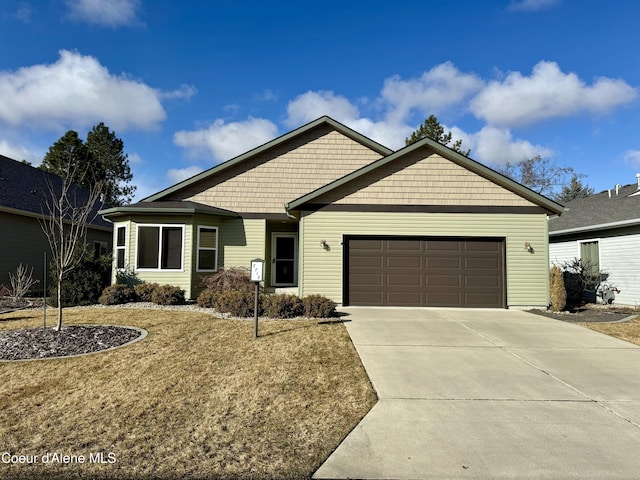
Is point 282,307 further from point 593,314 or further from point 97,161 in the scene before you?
point 97,161

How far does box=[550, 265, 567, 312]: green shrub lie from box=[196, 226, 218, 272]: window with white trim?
36.9 feet

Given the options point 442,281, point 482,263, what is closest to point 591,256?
point 482,263

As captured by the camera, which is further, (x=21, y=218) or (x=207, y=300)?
(x=21, y=218)

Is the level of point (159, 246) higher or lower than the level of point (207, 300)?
higher

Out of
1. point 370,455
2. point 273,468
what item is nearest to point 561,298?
point 370,455

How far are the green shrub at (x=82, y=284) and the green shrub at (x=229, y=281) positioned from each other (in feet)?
10.6

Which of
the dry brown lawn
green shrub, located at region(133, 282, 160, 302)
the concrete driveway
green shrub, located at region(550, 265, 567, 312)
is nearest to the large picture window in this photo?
green shrub, located at region(133, 282, 160, 302)

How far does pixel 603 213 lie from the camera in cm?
1472

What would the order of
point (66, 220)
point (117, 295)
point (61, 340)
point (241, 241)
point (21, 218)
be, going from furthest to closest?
point (21, 218) < point (66, 220) < point (241, 241) < point (117, 295) < point (61, 340)

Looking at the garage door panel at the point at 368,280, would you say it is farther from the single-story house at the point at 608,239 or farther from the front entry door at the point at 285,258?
the single-story house at the point at 608,239

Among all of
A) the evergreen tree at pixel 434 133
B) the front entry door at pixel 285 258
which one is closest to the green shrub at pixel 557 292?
the front entry door at pixel 285 258

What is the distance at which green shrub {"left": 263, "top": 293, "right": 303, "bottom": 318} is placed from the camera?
9.12m

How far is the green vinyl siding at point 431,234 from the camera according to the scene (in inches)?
446

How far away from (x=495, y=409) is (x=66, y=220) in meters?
16.7
